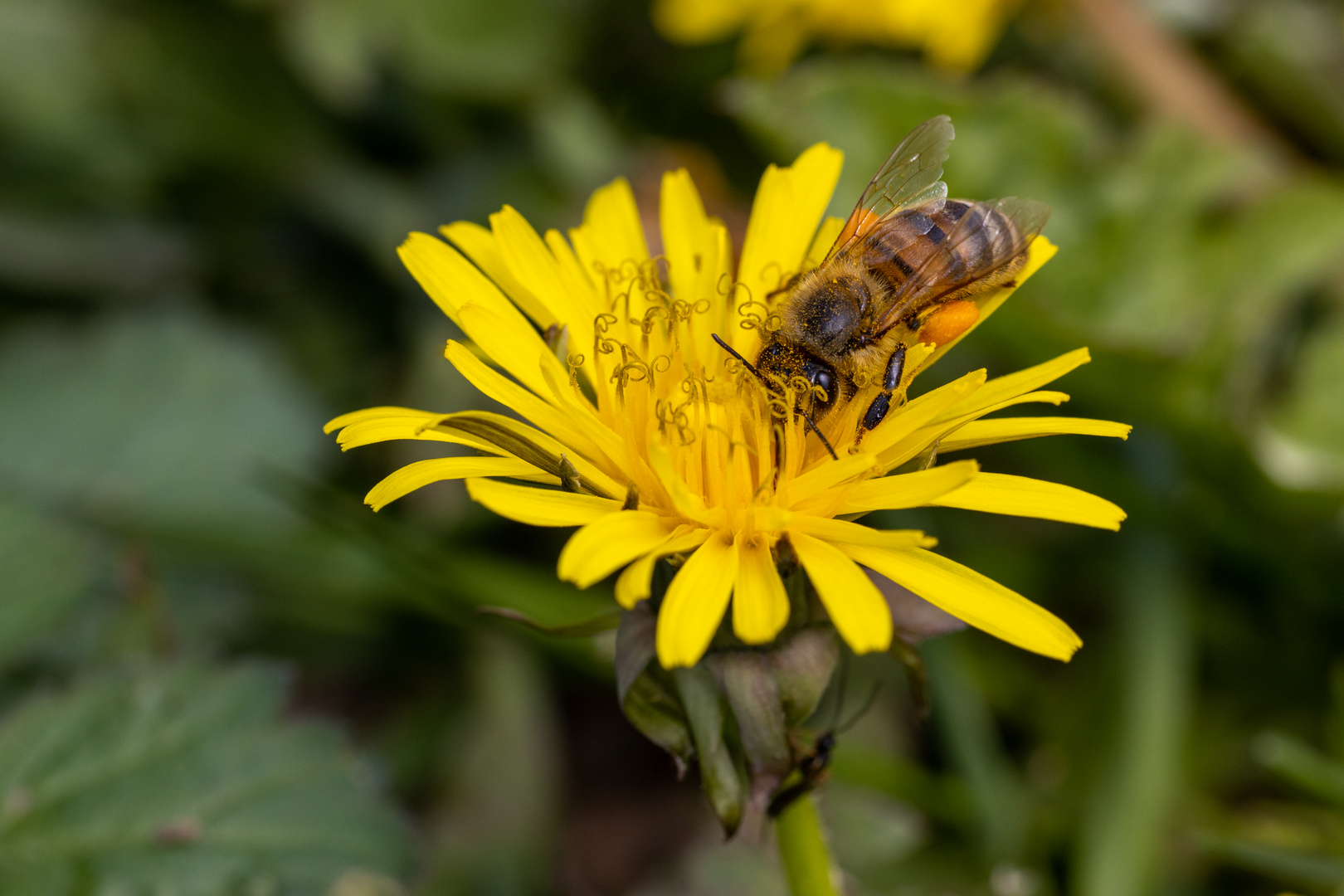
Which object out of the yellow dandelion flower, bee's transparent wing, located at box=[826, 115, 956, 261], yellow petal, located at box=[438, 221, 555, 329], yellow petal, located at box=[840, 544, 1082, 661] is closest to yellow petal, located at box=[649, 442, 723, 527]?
the yellow dandelion flower

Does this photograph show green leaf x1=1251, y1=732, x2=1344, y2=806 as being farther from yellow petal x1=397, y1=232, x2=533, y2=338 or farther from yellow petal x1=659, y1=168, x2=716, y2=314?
yellow petal x1=397, y1=232, x2=533, y2=338

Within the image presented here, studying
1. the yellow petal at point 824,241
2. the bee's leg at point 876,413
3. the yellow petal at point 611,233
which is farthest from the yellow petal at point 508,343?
the yellow petal at point 824,241

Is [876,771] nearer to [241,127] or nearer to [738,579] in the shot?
[738,579]

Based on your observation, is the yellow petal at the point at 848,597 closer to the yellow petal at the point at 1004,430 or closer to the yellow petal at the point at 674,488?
the yellow petal at the point at 674,488

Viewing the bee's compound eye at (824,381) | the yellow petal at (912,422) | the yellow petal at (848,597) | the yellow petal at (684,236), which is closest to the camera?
the yellow petal at (848,597)

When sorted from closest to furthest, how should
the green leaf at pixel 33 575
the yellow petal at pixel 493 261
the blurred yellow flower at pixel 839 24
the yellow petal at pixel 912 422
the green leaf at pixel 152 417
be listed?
the yellow petal at pixel 912 422 → the yellow petal at pixel 493 261 → the green leaf at pixel 33 575 → the green leaf at pixel 152 417 → the blurred yellow flower at pixel 839 24

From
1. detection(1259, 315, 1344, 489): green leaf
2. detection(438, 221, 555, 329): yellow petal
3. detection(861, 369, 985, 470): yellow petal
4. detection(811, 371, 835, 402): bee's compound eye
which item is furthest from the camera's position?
detection(1259, 315, 1344, 489): green leaf

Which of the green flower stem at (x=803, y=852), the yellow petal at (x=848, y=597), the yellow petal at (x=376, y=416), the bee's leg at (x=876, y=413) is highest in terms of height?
the bee's leg at (x=876, y=413)
